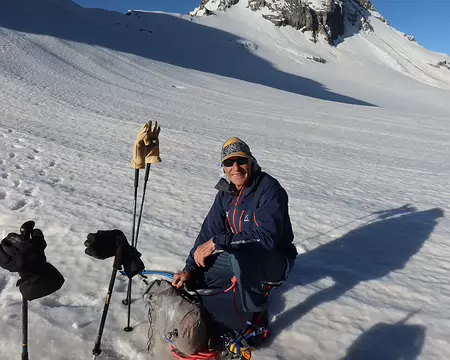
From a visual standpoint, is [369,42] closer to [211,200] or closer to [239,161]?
[211,200]

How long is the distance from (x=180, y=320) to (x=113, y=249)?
561 mm

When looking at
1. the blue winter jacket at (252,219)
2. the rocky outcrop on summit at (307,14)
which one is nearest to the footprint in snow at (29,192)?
the blue winter jacket at (252,219)

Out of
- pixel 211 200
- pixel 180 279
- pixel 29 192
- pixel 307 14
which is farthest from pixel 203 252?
pixel 307 14

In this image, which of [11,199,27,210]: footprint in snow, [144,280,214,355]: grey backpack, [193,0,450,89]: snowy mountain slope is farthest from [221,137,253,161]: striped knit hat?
[193,0,450,89]: snowy mountain slope

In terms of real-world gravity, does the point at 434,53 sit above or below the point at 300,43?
above

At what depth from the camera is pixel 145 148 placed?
96.8 inches

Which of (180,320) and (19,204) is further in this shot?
(19,204)

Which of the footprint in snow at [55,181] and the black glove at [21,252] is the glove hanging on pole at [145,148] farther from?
the footprint in snow at [55,181]

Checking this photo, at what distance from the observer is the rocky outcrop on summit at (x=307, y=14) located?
72.6 m

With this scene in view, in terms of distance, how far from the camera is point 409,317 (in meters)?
2.70

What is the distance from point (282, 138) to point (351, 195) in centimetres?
455

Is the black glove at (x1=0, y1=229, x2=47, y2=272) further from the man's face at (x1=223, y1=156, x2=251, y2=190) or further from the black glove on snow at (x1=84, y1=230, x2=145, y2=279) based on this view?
the man's face at (x1=223, y1=156, x2=251, y2=190)

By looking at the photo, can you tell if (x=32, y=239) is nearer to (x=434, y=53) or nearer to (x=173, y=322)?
(x=173, y=322)

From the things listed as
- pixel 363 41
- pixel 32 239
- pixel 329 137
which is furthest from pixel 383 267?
pixel 363 41
